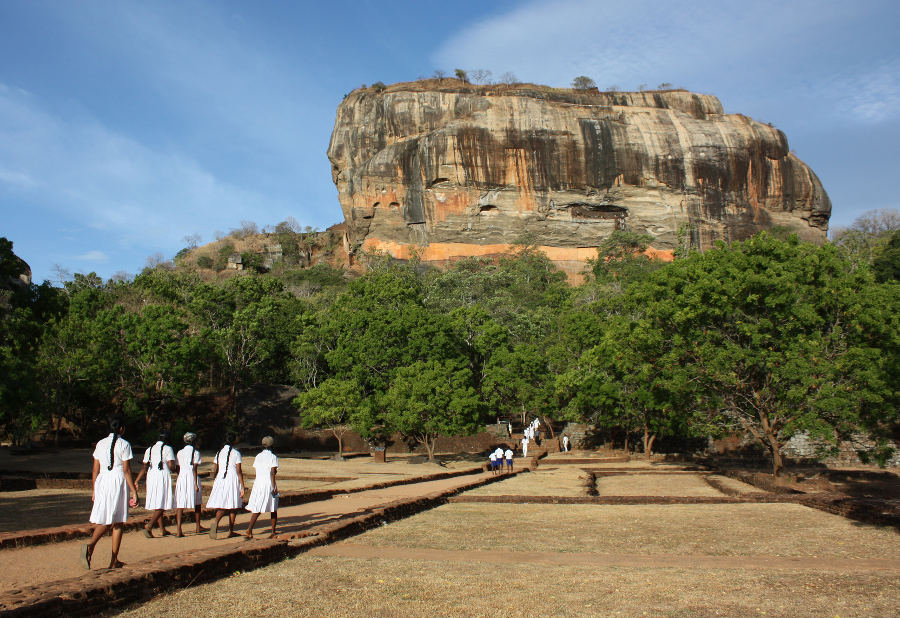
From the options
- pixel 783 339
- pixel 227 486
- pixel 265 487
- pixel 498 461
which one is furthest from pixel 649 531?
pixel 498 461

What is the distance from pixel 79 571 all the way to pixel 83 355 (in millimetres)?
23798

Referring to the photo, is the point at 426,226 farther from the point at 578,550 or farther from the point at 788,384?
the point at 578,550

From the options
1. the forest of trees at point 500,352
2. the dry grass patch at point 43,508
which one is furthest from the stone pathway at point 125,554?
the forest of trees at point 500,352

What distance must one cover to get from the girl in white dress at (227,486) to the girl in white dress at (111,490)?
6.32ft

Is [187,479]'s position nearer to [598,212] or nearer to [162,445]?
[162,445]

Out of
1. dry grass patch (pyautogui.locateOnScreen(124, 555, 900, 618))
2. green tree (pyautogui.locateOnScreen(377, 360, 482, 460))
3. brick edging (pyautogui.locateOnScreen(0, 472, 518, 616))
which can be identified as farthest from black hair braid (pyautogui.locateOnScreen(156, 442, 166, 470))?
green tree (pyautogui.locateOnScreen(377, 360, 482, 460))

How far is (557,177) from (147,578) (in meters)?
64.7

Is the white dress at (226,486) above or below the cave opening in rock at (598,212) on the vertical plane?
below

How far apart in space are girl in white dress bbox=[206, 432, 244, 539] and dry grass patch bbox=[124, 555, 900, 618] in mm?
1720

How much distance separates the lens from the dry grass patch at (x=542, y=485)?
48.8 feet

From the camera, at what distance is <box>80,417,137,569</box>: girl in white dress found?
19.1 ft

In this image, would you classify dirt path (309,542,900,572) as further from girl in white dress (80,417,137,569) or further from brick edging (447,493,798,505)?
brick edging (447,493,798,505)

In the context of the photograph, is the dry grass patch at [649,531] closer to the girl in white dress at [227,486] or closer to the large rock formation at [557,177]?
the girl in white dress at [227,486]

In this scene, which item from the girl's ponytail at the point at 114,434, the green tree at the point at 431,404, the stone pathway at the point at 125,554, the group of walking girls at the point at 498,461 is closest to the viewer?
the stone pathway at the point at 125,554
